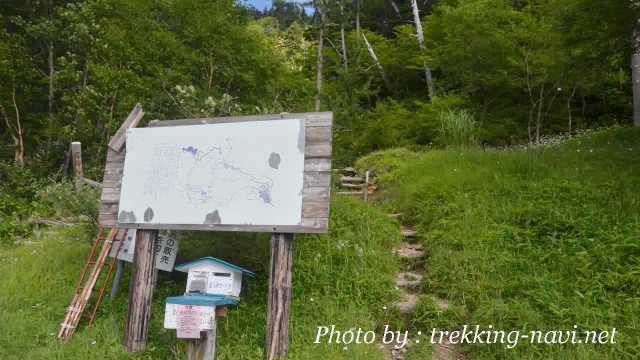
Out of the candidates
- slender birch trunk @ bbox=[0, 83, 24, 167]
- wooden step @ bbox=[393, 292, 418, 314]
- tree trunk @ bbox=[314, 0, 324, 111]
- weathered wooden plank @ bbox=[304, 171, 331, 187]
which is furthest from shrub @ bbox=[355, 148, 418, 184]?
slender birch trunk @ bbox=[0, 83, 24, 167]

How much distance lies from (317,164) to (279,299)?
1.29 m

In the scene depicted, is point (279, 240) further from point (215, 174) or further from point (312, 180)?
point (215, 174)

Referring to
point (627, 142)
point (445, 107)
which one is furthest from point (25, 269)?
point (627, 142)

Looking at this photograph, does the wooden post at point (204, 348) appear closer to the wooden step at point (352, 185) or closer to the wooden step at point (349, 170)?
the wooden step at point (352, 185)

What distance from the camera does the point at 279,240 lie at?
3920 mm

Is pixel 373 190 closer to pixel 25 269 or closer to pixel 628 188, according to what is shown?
pixel 628 188

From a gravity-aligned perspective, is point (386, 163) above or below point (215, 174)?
above

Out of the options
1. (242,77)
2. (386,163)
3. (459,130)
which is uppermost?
(242,77)

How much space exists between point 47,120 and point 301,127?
11026mm

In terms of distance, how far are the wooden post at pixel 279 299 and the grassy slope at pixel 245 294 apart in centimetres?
17

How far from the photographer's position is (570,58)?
879 centimetres

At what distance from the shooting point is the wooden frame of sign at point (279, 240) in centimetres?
376

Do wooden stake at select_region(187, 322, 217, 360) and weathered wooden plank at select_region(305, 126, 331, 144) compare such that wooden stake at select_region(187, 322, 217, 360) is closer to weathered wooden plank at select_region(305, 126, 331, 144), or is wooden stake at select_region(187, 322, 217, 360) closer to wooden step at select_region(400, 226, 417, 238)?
weathered wooden plank at select_region(305, 126, 331, 144)

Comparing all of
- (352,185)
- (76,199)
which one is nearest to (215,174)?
(76,199)
